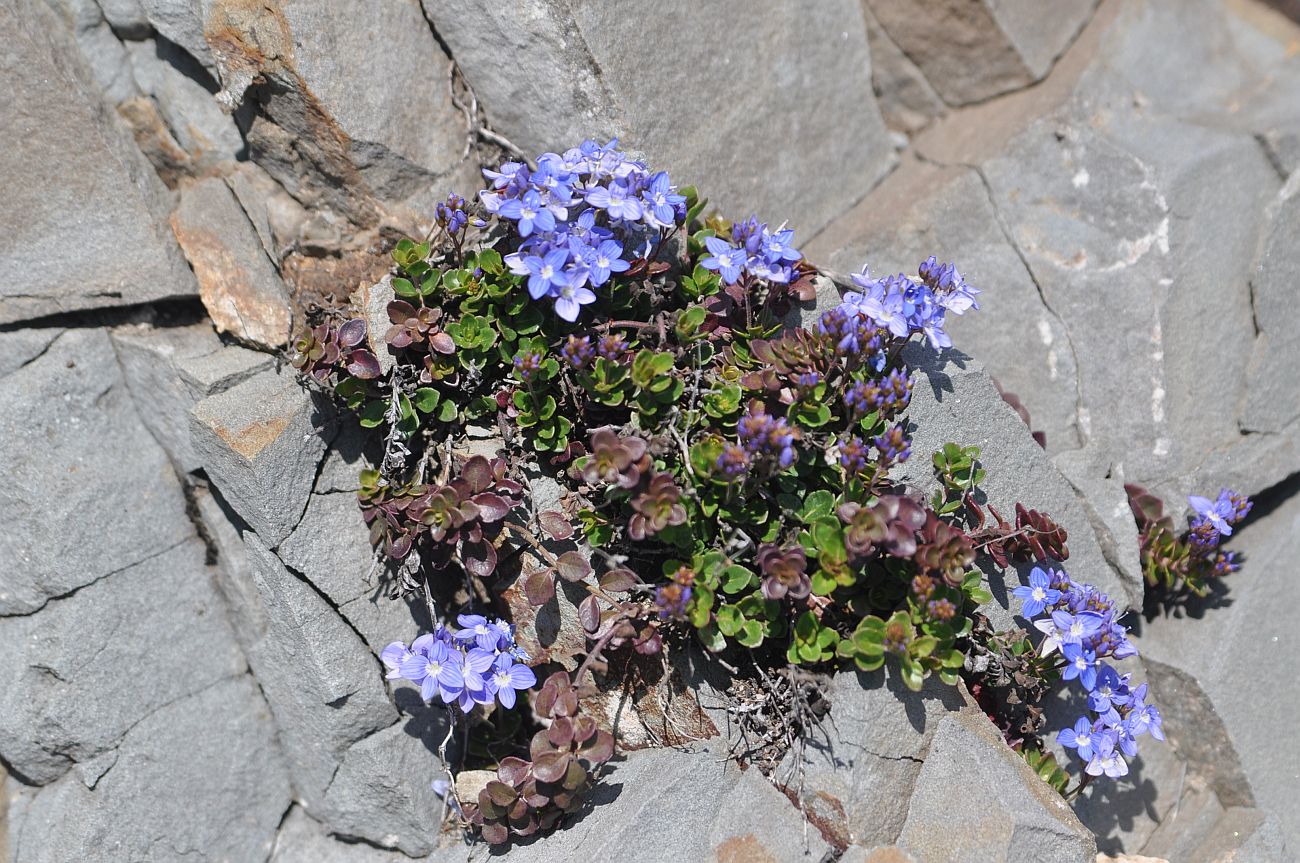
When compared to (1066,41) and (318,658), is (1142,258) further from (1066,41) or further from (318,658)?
(318,658)

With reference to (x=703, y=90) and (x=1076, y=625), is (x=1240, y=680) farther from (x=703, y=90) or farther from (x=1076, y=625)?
(x=703, y=90)

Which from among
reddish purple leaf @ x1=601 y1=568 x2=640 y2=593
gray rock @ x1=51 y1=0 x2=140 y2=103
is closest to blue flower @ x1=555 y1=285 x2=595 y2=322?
reddish purple leaf @ x1=601 y1=568 x2=640 y2=593

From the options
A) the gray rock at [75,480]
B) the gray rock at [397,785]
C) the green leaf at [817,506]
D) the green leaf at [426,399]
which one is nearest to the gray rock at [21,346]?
the gray rock at [75,480]

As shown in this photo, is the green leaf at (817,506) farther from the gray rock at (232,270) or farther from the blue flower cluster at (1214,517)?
the gray rock at (232,270)

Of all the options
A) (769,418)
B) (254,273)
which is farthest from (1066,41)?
(254,273)

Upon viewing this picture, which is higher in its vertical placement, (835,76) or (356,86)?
(835,76)

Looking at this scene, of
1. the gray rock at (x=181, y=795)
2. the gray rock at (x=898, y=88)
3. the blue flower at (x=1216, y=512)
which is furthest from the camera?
the gray rock at (x=898, y=88)
